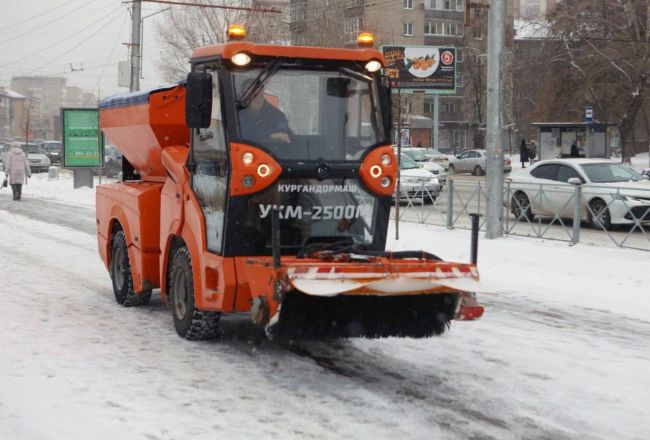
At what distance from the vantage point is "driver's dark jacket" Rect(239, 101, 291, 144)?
730 cm

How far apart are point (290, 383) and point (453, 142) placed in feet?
316

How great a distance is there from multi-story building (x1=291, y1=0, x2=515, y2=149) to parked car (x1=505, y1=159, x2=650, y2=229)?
4907cm

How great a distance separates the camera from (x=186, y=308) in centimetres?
809

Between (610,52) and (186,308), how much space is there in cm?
4897

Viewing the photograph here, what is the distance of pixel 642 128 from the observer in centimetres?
8112

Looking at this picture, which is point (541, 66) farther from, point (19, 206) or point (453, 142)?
point (19, 206)

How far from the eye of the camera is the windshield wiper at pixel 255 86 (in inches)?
289

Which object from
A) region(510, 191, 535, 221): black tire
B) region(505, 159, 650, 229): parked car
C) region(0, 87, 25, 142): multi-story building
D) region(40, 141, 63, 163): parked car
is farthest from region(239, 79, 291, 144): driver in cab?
region(0, 87, 25, 142): multi-story building

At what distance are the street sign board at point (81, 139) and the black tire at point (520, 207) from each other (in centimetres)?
1978

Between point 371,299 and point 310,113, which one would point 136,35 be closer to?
point 310,113

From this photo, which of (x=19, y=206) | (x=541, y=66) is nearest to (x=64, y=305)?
(x=19, y=206)

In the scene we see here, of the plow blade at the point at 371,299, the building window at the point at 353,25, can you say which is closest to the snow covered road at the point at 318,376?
the plow blade at the point at 371,299

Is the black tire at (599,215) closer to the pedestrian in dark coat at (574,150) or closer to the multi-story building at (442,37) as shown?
the pedestrian in dark coat at (574,150)

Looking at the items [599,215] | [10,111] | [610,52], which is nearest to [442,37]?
[610,52]
